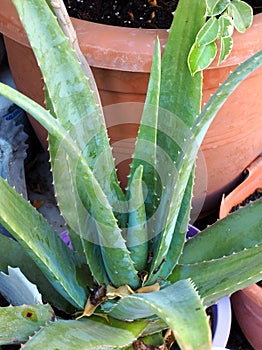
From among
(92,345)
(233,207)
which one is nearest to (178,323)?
(92,345)

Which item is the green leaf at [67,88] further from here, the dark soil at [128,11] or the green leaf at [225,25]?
the dark soil at [128,11]

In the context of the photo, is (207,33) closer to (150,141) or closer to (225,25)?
(225,25)

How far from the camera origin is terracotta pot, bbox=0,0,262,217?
1032 millimetres

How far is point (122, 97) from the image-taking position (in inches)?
44.3

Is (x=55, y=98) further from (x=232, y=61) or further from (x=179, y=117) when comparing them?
(x=232, y=61)

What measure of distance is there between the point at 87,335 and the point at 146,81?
467mm

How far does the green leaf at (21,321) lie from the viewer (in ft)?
2.75

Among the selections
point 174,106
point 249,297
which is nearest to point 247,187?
point 249,297

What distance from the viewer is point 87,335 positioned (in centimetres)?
84

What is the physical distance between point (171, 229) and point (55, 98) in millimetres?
246

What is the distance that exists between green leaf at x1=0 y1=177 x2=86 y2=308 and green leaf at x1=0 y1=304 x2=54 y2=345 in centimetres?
5

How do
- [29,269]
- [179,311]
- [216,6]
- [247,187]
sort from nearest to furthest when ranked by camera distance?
[179,311] → [216,6] → [29,269] → [247,187]

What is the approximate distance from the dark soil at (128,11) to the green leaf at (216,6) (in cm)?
32

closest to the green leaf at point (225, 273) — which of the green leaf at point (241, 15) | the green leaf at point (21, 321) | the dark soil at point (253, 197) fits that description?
the green leaf at point (21, 321)
